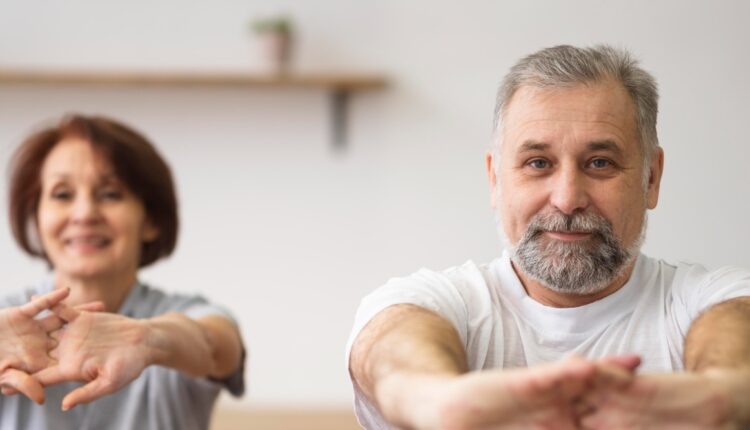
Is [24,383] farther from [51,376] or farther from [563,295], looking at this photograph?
[563,295]

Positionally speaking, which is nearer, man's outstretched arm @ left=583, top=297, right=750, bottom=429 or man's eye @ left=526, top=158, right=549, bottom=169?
man's outstretched arm @ left=583, top=297, right=750, bottom=429

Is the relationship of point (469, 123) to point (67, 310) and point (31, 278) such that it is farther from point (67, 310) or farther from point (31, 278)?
point (31, 278)

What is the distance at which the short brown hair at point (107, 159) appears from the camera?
1.80 m

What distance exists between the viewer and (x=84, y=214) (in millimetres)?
1730

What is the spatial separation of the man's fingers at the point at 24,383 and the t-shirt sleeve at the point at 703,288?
0.83 m

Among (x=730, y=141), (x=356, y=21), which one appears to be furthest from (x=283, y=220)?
(x=730, y=141)

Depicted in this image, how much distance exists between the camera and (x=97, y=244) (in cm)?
176

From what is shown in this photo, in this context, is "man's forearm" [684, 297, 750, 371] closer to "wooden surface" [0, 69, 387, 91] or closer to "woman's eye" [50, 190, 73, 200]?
"woman's eye" [50, 190, 73, 200]

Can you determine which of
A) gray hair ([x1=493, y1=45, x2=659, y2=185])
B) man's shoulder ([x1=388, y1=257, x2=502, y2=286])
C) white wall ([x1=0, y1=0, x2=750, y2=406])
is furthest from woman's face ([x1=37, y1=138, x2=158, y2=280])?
white wall ([x1=0, y1=0, x2=750, y2=406])

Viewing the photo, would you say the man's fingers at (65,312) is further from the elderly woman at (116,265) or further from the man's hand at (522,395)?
the man's hand at (522,395)

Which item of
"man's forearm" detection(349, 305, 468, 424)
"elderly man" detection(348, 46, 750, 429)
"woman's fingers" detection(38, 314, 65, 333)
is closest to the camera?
"man's forearm" detection(349, 305, 468, 424)

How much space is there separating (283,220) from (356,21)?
56 cm

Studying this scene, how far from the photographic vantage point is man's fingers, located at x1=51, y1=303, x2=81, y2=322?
1.45 m

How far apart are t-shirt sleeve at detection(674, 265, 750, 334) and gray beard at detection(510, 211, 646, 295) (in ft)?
0.29
